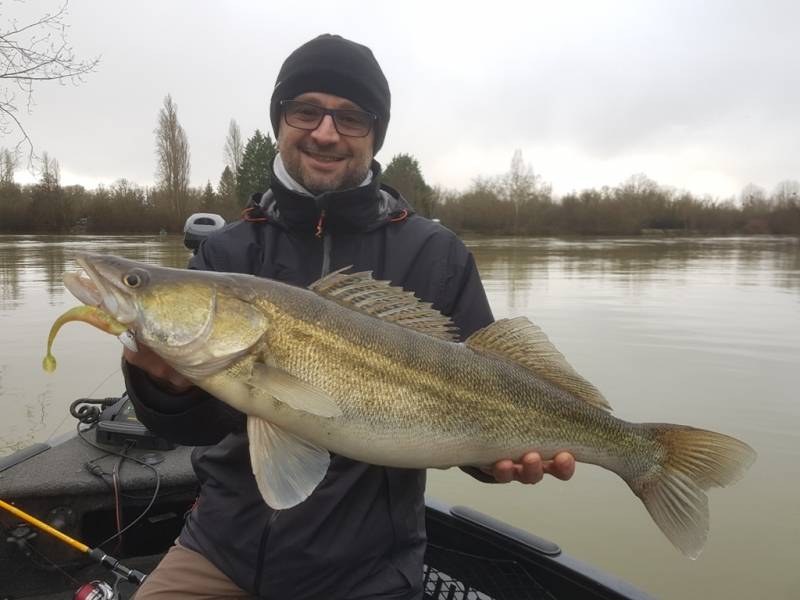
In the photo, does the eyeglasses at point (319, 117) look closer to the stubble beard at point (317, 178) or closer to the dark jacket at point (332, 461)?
the stubble beard at point (317, 178)

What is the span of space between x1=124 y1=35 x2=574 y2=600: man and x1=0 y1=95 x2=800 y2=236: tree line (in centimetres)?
4562

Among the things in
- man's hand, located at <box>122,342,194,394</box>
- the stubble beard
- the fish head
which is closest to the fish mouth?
the fish head

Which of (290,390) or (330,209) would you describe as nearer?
(290,390)

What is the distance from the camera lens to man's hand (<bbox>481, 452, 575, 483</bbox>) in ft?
7.61

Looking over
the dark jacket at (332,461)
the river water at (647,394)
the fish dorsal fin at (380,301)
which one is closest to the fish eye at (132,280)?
the dark jacket at (332,461)

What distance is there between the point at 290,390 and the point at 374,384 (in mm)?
296

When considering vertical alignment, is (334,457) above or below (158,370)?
below

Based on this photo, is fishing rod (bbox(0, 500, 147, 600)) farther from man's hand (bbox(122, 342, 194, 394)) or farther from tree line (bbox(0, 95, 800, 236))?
tree line (bbox(0, 95, 800, 236))

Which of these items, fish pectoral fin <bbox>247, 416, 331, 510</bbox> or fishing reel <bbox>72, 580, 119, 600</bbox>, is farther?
fishing reel <bbox>72, 580, 119, 600</bbox>

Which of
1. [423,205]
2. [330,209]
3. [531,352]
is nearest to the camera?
[531,352]

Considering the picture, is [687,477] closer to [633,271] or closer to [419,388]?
[419,388]

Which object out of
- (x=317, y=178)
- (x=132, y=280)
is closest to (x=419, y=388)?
(x=132, y=280)

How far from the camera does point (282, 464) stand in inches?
80.1

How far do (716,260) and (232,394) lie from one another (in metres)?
28.9
